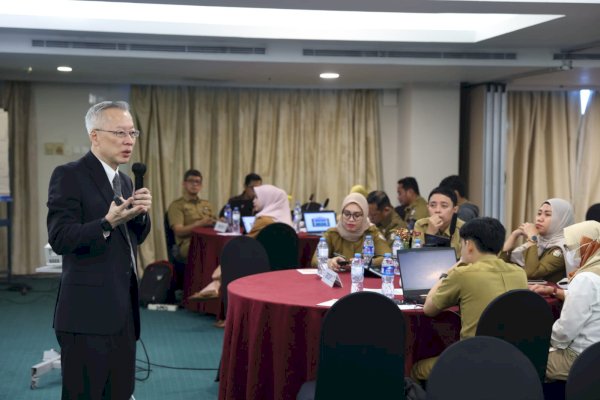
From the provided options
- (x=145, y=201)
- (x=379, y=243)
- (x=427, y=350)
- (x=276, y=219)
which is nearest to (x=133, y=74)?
(x=276, y=219)

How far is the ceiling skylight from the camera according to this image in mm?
6805

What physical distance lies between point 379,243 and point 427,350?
155cm

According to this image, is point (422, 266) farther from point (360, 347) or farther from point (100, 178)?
point (100, 178)

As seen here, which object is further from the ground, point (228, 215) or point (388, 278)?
point (228, 215)

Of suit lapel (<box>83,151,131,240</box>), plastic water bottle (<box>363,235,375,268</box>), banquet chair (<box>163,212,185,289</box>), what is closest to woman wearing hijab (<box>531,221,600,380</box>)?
plastic water bottle (<box>363,235,375,268</box>)

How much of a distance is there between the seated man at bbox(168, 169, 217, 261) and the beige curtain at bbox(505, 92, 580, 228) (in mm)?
4342

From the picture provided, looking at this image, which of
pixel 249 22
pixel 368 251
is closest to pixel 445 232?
pixel 368 251

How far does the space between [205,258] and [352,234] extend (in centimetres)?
256

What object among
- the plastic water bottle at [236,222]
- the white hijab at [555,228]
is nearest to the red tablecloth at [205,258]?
the plastic water bottle at [236,222]

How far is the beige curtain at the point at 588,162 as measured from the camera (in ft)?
36.2

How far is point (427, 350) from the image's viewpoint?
161 inches

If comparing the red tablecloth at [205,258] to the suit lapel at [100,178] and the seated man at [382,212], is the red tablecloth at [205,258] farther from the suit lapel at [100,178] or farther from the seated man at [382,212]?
the suit lapel at [100,178]

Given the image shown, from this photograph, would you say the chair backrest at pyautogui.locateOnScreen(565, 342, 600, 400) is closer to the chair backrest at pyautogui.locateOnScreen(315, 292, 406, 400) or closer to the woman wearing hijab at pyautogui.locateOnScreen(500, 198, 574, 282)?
the chair backrest at pyautogui.locateOnScreen(315, 292, 406, 400)

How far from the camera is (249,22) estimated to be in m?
7.23
